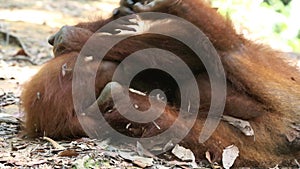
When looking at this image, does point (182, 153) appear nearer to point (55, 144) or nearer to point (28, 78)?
point (55, 144)

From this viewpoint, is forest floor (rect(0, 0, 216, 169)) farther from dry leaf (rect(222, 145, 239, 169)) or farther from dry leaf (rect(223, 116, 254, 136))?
dry leaf (rect(223, 116, 254, 136))

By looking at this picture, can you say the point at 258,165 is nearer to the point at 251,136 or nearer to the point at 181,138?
the point at 251,136

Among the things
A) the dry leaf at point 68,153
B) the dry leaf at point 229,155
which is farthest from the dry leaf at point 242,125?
the dry leaf at point 68,153

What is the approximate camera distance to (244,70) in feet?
7.84

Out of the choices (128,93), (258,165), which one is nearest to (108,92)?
(128,93)

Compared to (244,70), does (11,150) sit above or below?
below

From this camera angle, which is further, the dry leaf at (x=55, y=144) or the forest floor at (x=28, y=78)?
the dry leaf at (x=55, y=144)

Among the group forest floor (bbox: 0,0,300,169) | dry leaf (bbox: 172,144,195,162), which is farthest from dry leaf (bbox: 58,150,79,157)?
dry leaf (bbox: 172,144,195,162)

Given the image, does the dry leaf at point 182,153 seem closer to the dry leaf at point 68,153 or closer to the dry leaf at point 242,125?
the dry leaf at point 242,125

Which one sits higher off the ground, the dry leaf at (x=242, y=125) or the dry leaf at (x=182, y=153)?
the dry leaf at (x=242, y=125)

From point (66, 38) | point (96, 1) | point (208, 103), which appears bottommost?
point (96, 1)

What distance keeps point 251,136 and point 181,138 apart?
0.96 ft

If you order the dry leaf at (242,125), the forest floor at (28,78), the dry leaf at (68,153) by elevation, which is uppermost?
the dry leaf at (242,125)

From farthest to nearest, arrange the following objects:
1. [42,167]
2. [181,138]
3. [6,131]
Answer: [6,131], [181,138], [42,167]
